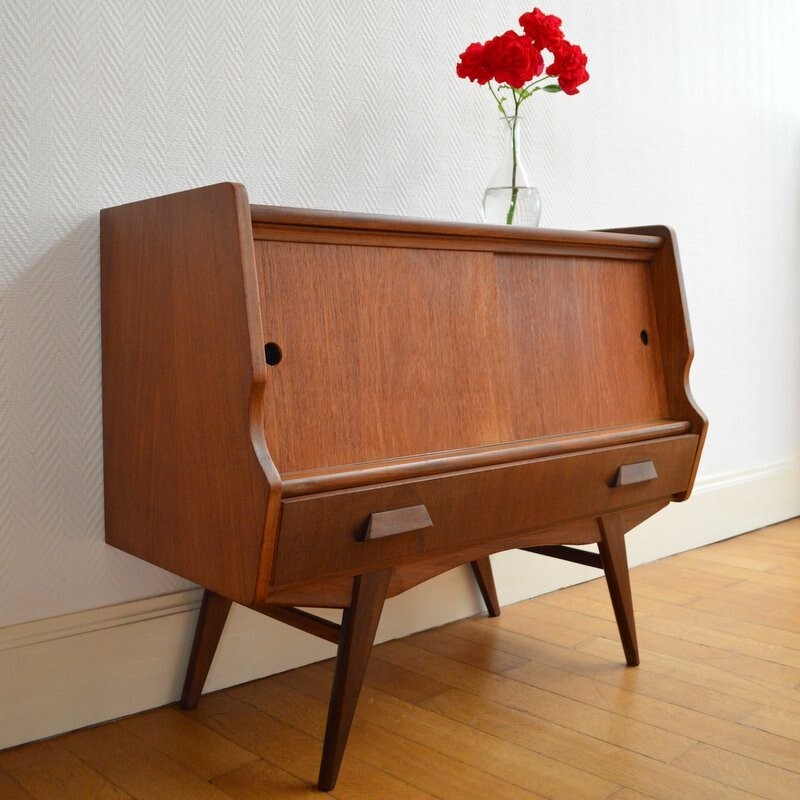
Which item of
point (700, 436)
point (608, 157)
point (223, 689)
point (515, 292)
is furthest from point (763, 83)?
point (223, 689)

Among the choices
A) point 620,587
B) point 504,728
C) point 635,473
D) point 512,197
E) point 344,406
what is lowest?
point 504,728

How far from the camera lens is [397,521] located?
1.36 meters

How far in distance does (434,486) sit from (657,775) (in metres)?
0.54

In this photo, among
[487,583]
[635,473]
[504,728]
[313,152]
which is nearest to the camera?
[504,728]

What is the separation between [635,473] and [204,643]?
2.67 ft

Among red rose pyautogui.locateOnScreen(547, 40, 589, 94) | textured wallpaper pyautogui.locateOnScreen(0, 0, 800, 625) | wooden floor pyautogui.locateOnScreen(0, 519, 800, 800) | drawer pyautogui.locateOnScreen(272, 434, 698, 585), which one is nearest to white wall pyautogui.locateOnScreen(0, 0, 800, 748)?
textured wallpaper pyautogui.locateOnScreen(0, 0, 800, 625)

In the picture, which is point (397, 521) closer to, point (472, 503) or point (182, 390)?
point (472, 503)

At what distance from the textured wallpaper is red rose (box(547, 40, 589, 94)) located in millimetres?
328

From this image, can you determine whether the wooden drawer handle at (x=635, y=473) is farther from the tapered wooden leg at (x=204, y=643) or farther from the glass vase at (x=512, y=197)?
the tapered wooden leg at (x=204, y=643)

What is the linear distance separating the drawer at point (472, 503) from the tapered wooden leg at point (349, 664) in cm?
5

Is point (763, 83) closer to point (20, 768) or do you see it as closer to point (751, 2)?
point (751, 2)

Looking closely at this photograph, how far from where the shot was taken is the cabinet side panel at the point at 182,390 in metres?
1.26

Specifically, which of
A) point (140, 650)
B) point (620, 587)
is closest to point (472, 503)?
point (620, 587)

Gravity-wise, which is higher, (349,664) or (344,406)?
(344,406)
